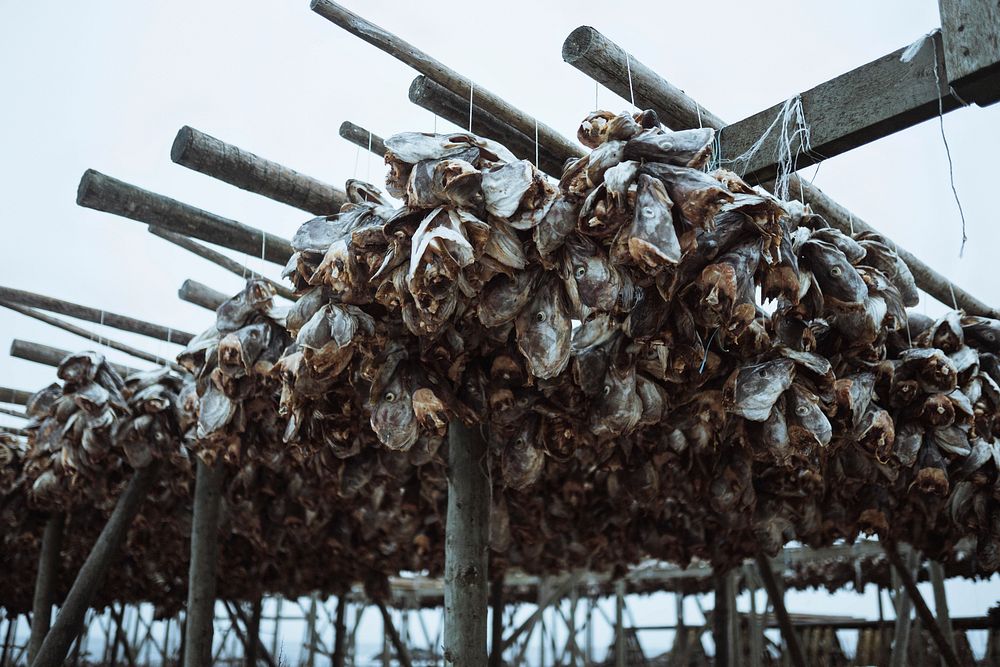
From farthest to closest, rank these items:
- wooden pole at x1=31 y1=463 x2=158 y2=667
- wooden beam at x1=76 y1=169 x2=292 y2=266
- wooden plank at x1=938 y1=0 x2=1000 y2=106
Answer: wooden pole at x1=31 y1=463 x2=158 y2=667 < wooden beam at x1=76 y1=169 x2=292 y2=266 < wooden plank at x1=938 y1=0 x2=1000 y2=106

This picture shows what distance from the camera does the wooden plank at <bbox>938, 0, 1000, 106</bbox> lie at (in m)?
2.05

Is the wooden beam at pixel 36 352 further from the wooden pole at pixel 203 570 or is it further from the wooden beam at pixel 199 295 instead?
the wooden pole at pixel 203 570

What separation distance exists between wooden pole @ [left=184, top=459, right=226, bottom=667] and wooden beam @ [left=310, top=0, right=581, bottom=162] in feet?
7.16

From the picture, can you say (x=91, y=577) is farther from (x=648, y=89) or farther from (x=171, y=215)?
(x=648, y=89)

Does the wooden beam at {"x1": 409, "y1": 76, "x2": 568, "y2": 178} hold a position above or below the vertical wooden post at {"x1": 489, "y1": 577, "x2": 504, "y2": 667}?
above

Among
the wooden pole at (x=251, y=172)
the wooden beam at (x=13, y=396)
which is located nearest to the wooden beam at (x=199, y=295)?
the wooden pole at (x=251, y=172)

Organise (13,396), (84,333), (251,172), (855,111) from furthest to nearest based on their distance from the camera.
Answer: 1. (13,396)
2. (84,333)
3. (251,172)
4. (855,111)

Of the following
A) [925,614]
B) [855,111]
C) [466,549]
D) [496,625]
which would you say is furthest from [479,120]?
[496,625]

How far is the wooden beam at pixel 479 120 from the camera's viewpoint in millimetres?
2850

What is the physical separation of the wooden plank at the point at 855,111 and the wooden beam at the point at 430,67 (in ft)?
2.15

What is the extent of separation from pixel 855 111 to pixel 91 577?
3.90m

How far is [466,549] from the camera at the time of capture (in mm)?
2773

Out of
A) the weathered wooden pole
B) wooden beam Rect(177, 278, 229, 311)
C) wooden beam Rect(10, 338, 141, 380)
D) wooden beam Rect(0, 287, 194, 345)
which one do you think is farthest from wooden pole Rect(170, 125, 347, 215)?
the weathered wooden pole

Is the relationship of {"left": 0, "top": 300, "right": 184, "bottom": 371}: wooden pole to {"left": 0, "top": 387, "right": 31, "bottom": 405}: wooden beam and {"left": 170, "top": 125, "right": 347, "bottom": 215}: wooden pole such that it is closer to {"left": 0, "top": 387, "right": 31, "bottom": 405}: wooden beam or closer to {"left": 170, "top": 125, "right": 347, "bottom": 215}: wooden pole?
{"left": 0, "top": 387, "right": 31, "bottom": 405}: wooden beam
